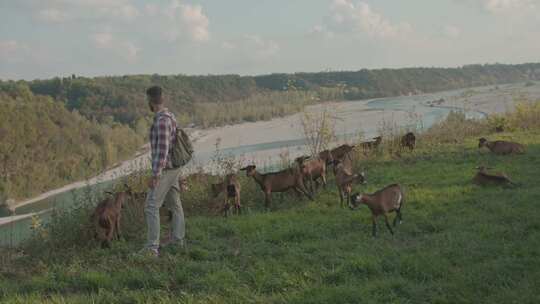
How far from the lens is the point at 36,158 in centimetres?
6025

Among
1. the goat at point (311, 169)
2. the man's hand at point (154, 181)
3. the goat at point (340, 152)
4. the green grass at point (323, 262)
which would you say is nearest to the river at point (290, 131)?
the goat at point (340, 152)

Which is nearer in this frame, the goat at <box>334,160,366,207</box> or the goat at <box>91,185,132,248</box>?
the goat at <box>91,185,132,248</box>

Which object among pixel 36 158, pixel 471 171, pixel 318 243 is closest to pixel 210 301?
pixel 318 243

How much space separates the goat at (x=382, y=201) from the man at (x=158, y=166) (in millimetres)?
2848

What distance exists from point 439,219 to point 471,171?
4.34 meters

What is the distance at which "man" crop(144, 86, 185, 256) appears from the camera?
641 centimetres

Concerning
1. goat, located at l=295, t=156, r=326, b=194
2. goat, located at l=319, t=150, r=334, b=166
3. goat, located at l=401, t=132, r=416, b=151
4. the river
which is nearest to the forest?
goat, located at l=401, t=132, r=416, b=151

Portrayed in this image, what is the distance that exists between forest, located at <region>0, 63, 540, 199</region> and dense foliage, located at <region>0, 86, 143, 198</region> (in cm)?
12

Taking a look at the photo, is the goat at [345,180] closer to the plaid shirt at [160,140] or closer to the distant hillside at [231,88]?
the plaid shirt at [160,140]

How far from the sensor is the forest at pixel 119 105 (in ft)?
186

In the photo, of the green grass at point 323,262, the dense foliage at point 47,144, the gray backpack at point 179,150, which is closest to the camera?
the green grass at point 323,262

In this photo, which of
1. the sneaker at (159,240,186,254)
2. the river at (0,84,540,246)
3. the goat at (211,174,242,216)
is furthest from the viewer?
the river at (0,84,540,246)

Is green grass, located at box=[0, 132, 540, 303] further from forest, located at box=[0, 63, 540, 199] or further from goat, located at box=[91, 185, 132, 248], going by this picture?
forest, located at box=[0, 63, 540, 199]

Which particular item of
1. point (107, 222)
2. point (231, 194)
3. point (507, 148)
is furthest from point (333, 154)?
point (107, 222)
